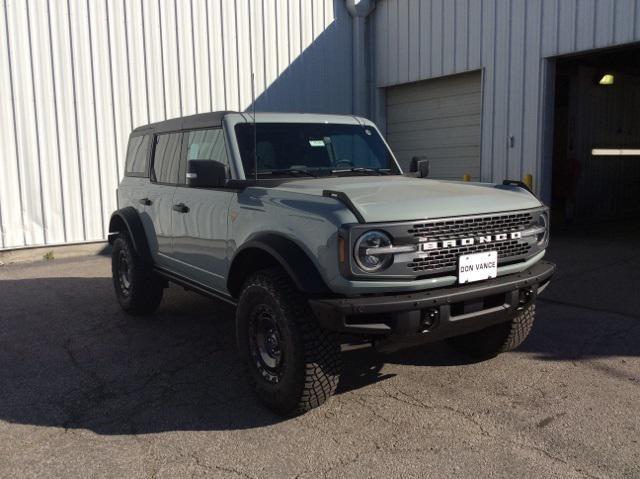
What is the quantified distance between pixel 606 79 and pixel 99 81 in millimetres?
10539

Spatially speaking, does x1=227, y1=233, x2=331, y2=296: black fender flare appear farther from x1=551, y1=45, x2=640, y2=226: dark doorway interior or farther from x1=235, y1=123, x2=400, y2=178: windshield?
x1=551, y1=45, x2=640, y2=226: dark doorway interior

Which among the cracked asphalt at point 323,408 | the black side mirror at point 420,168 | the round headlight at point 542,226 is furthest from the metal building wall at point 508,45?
the round headlight at point 542,226

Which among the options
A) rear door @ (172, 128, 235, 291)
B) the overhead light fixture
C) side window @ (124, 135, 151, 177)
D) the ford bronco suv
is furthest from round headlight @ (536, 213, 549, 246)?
the overhead light fixture

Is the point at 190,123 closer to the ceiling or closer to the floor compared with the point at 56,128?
closer to the floor

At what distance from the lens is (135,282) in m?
5.59

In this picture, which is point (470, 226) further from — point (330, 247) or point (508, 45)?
point (508, 45)

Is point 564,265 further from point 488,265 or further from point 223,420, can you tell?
point 223,420

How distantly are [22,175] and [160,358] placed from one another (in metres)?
6.28

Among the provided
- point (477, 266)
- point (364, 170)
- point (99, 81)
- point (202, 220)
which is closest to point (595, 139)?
point (364, 170)

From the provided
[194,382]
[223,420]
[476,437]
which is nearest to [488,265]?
[476,437]

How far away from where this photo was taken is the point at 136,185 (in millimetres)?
5828

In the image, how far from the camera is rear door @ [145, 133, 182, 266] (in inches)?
199

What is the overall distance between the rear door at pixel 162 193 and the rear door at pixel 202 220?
0.14 meters

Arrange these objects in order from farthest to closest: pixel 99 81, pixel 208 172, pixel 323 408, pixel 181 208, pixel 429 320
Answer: pixel 99 81 → pixel 181 208 → pixel 208 172 → pixel 323 408 → pixel 429 320
